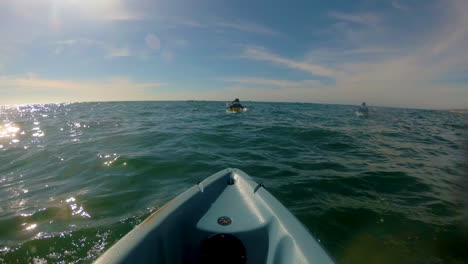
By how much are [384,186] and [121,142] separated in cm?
993

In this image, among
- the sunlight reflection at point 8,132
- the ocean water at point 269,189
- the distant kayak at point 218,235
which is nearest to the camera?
the distant kayak at point 218,235

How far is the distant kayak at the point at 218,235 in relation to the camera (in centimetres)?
176

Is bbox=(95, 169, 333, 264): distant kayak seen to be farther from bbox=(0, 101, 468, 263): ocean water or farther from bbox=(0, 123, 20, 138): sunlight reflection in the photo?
bbox=(0, 123, 20, 138): sunlight reflection

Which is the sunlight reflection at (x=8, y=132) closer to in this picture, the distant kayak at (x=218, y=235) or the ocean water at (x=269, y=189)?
the ocean water at (x=269, y=189)

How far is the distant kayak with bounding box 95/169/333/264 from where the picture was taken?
1764mm

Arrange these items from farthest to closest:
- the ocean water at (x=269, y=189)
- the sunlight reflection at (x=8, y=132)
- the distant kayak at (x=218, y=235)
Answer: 1. the sunlight reflection at (x=8, y=132)
2. the ocean water at (x=269, y=189)
3. the distant kayak at (x=218, y=235)

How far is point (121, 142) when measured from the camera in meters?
9.16

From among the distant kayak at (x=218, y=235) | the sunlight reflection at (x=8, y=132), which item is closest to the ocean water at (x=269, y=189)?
the distant kayak at (x=218, y=235)

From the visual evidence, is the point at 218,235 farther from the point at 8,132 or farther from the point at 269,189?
the point at 8,132

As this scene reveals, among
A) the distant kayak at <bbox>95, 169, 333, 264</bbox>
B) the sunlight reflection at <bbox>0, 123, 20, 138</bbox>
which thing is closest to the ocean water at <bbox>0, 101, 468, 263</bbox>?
the distant kayak at <bbox>95, 169, 333, 264</bbox>

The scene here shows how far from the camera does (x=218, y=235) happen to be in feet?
6.57

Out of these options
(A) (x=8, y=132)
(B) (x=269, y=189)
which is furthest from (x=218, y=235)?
(A) (x=8, y=132)

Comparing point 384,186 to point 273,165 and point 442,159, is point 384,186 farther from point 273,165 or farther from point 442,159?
point 442,159

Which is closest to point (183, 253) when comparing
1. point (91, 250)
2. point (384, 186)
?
point (91, 250)
